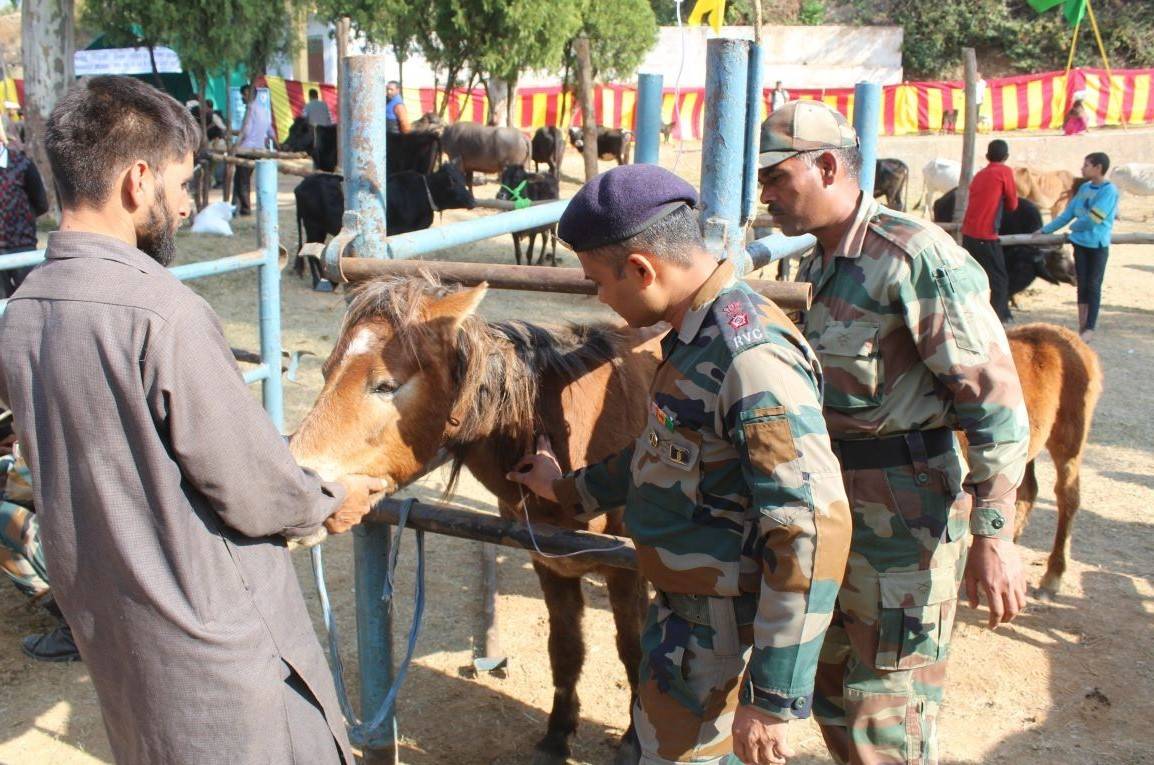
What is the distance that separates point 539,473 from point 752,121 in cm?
139

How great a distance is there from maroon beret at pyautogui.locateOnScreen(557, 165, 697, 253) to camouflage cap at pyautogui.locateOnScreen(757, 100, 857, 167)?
0.52 meters

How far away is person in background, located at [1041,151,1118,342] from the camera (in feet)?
33.4

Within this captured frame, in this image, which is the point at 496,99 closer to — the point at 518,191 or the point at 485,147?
the point at 485,147

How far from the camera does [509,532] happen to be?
2.68 meters

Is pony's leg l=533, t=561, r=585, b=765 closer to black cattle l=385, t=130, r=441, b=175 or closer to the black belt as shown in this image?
the black belt

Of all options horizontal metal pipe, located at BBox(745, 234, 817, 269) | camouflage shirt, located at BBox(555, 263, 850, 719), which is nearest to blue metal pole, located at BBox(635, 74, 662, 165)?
horizontal metal pipe, located at BBox(745, 234, 817, 269)

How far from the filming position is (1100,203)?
10156mm

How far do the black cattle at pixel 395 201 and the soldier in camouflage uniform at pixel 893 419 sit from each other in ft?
33.0

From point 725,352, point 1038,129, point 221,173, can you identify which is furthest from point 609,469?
point 1038,129

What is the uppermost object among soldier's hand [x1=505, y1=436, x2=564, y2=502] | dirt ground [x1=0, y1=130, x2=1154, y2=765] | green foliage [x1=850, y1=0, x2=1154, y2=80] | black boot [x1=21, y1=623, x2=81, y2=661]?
green foliage [x1=850, y1=0, x2=1154, y2=80]

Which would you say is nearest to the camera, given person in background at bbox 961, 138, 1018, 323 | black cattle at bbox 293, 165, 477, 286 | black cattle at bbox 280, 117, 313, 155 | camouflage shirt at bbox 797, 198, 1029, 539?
camouflage shirt at bbox 797, 198, 1029, 539

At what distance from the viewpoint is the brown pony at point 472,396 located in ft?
7.98

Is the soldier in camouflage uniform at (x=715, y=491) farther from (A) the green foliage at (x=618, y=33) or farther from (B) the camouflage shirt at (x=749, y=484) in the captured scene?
(A) the green foliage at (x=618, y=33)

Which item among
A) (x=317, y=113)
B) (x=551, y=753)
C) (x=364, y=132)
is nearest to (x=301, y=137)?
(x=317, y=113)
